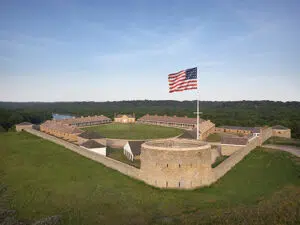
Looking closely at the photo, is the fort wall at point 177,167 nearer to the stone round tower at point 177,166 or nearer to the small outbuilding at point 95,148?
the stone round tower at point 177,166

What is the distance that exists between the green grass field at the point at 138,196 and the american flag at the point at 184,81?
946 cm

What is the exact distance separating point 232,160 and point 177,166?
9.44m

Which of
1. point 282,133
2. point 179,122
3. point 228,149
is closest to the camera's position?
point 228,149

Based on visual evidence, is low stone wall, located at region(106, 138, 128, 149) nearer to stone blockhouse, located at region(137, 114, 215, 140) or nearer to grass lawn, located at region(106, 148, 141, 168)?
grass lawn, located at region(106, 148, 141, 168)

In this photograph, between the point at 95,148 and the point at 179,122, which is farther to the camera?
the point at 179,122

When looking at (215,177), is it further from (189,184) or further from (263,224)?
(263,224)

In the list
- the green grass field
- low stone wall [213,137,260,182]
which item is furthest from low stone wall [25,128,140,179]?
low stone wall [213,137,260,182]

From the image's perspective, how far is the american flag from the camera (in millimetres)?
26812

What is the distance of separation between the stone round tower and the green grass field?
0.75 m

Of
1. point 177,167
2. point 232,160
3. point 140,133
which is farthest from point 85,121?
point 177,167

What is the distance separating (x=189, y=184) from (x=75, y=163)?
43.4 ft

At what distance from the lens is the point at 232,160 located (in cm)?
2598

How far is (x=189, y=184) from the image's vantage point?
63.0 ft

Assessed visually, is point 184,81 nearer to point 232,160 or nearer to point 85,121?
point 232,160
